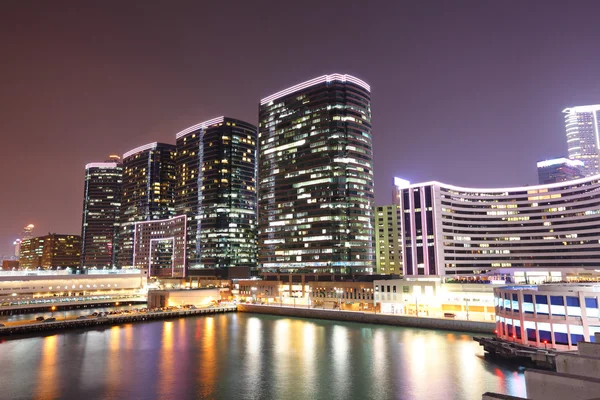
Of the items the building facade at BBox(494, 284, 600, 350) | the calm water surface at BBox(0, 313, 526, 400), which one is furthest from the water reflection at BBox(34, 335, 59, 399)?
the building facade at BBox(494, 284, 600, 350)

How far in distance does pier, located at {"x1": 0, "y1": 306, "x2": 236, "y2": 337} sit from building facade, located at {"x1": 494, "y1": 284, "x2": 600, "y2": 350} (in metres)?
99.5

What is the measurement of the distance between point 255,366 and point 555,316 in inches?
A: 1809

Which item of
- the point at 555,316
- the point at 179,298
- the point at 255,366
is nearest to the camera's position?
the point at 555,316

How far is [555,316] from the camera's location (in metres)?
62.2

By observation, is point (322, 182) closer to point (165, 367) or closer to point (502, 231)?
→ point (502, 231)

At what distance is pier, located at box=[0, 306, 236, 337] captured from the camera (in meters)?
97.6

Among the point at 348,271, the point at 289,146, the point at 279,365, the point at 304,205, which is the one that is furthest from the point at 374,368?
the point at 289,146

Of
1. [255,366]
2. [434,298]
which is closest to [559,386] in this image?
[255,366]

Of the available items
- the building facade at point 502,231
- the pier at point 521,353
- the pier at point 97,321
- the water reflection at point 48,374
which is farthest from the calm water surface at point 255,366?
the building facade at point 502,231

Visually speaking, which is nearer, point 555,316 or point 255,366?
point 555,316

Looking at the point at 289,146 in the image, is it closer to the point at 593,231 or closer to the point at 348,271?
the point at 348,271

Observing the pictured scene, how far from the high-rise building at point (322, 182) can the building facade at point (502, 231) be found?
80.7 feet

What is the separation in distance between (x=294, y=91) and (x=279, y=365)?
142414 mm

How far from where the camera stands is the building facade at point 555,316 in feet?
196
